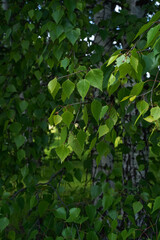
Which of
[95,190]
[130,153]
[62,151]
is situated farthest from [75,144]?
[130,153]

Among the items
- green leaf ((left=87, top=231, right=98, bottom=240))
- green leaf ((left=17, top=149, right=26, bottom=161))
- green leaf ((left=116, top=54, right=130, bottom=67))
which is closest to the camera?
green leaf ((left=116, top=54, right=130, bottom=67))

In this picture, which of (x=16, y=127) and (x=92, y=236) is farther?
(x=16, y=127)

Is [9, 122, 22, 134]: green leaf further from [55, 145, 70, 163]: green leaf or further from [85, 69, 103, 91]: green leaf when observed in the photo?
[85, 69, 103, 91]: green leaf

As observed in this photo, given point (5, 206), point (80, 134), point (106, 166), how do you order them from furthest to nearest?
point (106, 166)
point (5, 206)
point (80, 134)

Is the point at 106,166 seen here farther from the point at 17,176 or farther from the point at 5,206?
the point at 5,206

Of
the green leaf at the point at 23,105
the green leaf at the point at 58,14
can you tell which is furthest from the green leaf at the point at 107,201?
the green leaf at the point at 58,14

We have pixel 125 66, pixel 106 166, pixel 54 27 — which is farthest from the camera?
pixel 106 166

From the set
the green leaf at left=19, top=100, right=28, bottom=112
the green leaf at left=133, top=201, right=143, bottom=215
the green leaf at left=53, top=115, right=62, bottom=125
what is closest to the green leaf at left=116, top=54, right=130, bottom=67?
the green leaf at left=53, top=115, right=62, bottom=125

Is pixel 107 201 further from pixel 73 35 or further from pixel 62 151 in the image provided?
pixel 73 35

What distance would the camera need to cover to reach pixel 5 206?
138cm

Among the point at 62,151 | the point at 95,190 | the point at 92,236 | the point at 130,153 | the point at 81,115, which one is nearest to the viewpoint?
the point at 62,151

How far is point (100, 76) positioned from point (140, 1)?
131 cm

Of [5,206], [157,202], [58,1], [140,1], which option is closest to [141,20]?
[140,1]

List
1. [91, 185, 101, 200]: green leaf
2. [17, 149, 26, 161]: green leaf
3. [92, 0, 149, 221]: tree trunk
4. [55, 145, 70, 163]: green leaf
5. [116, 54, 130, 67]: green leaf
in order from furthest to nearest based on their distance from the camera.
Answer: [92, 0, 149, 221]: tree trunk
[17, 149, 26, 161]: green leaf
[91, 185, 101, 200]: green leaf
[55, 145, 70, 163]: green leaf
[116, 54, 130, 67]: green leaf
